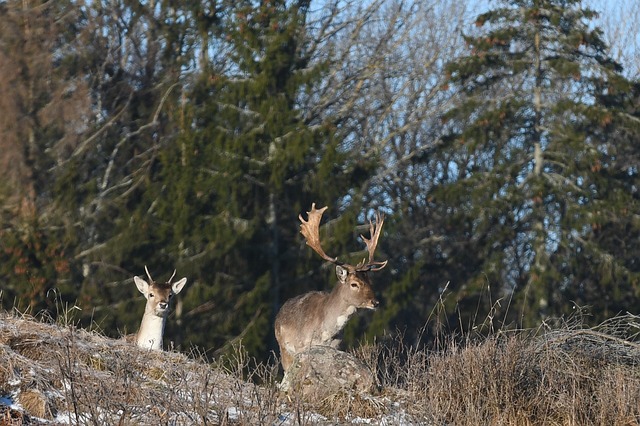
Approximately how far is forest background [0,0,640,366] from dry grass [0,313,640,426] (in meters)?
12.0

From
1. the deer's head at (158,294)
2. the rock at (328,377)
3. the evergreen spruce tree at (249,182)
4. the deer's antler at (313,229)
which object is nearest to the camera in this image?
the rock at (328,377)

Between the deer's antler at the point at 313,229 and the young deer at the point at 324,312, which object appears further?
the deer's antler at the point at 313,229

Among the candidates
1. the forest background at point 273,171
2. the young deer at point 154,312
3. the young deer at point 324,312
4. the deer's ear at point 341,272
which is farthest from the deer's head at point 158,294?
the forest background at point 273,171

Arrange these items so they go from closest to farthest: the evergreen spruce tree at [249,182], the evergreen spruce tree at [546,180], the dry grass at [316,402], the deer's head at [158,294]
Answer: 1. the dry grass at [316,402]
2. the deer's head at [158,294]
3. the evergreen spruce tree at [249,182]
4. the evergreen spruce tree at [546,180]

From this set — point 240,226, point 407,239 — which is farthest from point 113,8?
point 407,239

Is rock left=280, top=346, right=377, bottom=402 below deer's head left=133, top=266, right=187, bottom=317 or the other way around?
below

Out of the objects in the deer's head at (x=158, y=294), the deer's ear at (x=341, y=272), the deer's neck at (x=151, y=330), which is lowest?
the deer's neck at (x=151, y=330)

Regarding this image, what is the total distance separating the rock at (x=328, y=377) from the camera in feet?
30.2

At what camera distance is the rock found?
9.21 meters

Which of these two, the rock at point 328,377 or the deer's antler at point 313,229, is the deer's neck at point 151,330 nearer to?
the deer's antler at point 313,229

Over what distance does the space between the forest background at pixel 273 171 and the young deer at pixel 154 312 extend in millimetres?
7364

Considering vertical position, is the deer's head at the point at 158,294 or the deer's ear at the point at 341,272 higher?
the deer's ear at the point at 341,272

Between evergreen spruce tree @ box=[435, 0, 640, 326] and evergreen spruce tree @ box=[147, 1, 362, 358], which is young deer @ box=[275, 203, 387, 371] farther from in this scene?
evergreen spruce tree @ box=[435, 0, 640, 326]

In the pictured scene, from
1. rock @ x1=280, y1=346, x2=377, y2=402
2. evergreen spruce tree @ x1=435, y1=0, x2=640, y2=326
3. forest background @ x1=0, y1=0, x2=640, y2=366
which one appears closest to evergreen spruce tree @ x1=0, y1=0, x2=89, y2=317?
forest background @ x1=0, y1=0, x2=640, y2=366
